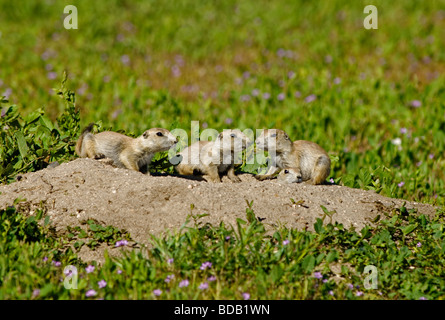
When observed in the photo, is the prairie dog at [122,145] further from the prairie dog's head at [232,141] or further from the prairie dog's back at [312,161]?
the prairie dog's back at [312,161]

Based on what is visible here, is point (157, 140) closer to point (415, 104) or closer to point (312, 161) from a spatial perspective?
point (312, 161)

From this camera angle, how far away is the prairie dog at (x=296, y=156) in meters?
6.81

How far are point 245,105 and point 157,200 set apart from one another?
16.7 ft

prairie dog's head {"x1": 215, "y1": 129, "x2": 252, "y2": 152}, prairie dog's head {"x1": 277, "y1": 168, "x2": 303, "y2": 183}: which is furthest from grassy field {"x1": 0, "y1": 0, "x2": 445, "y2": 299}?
prairie dog's head {"x1": 215, "y1": 129, "x2": 252, "y2": 152}

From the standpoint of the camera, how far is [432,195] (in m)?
7.73

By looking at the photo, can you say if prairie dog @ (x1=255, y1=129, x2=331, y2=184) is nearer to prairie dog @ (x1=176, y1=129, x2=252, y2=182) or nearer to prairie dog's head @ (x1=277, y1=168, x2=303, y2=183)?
prairie dog's head @ (x1=277, y1=168, x2=303, y2=183)

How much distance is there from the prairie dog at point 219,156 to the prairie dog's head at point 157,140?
16.9 inches

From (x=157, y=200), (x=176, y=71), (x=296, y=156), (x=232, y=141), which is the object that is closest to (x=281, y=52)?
(x=176, y=71)

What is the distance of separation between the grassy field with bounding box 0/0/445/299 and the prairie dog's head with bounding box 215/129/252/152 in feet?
3.50

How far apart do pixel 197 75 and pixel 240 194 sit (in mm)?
6871

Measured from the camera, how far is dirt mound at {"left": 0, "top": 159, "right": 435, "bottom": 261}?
5668 millimetres

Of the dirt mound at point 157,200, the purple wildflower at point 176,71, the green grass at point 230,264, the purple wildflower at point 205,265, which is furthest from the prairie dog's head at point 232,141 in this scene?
the purple wildflower at point 176,71

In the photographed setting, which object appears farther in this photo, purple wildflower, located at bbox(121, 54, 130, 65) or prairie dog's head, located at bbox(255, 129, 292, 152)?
purple wildflower, located at bbox(121, 54, 130, 65)
